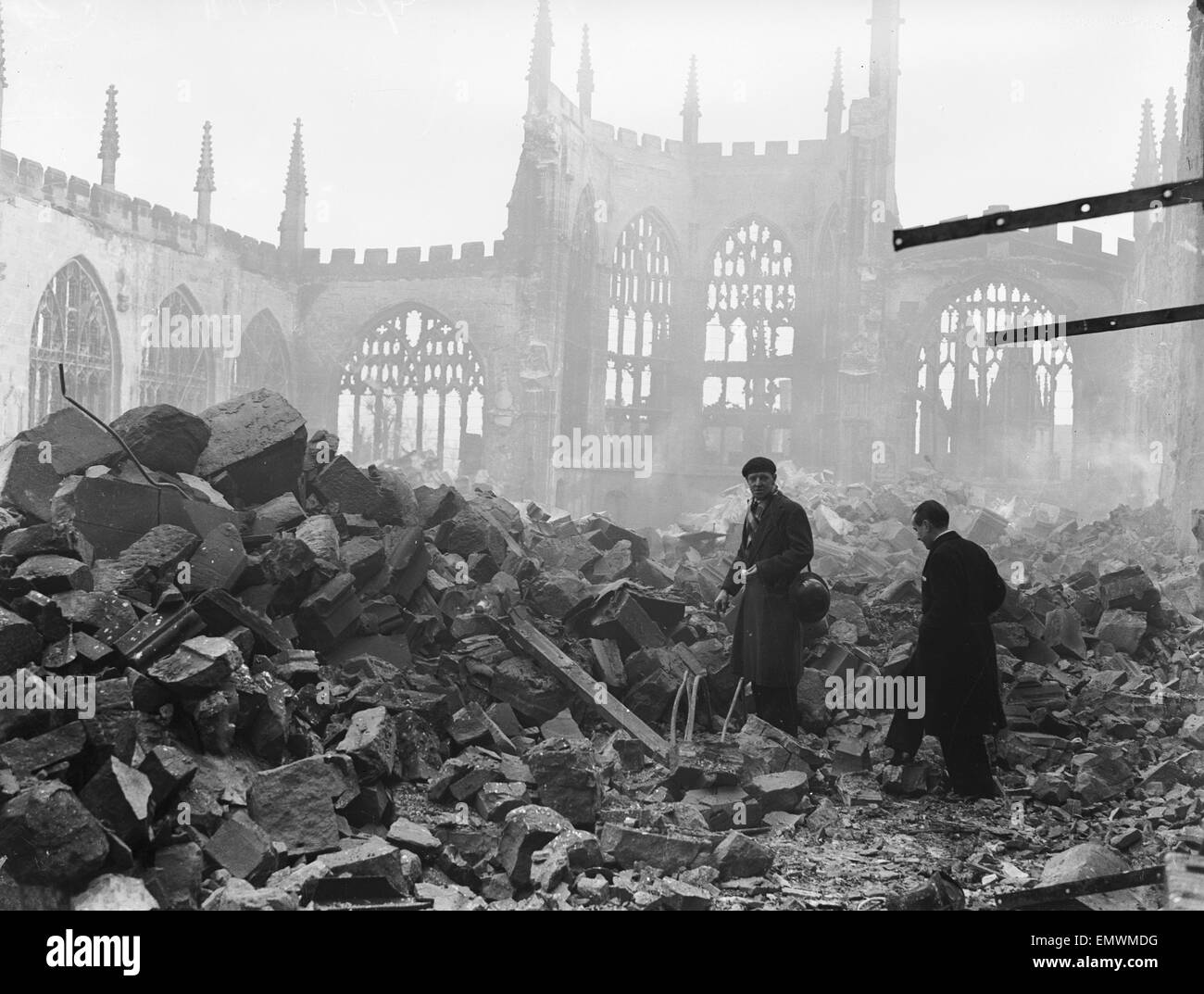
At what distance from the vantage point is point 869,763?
23.3 ft

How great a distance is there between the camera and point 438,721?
6.32 meters

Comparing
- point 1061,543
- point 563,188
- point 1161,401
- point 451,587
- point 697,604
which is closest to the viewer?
point 451,587

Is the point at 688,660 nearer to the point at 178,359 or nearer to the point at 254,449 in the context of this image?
the point at 254,449

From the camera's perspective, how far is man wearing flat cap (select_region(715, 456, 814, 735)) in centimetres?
692

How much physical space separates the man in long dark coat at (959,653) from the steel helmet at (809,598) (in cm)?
76

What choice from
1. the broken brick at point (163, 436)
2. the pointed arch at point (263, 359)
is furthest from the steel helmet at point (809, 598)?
the pointed arch at point (263, 359)

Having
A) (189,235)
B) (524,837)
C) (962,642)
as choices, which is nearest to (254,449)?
(524,837)

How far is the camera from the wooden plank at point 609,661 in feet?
24.5

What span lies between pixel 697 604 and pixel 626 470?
22497 millimetres

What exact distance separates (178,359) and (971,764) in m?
24.7

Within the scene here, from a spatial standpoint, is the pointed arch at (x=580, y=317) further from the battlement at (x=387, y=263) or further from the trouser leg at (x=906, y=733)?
the trouser leg at (x=906, y=733)
